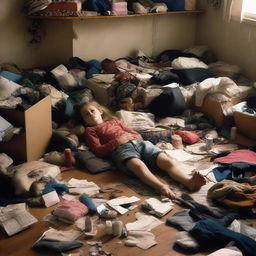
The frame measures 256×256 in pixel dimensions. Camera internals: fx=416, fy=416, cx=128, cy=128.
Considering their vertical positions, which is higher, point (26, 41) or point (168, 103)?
point (26, 41)

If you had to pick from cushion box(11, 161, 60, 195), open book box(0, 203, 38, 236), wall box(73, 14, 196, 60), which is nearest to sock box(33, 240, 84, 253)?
open book box(0, 203, 38, 236)

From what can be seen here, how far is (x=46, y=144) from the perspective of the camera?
332 centimetres

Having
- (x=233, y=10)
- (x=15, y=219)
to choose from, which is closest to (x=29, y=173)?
(x=15, y=219)

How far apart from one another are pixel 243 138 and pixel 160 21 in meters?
1.94

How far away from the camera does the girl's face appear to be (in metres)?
3.43

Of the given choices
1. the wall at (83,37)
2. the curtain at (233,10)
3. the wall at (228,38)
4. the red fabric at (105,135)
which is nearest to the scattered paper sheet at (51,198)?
the red fabric at (105,135)

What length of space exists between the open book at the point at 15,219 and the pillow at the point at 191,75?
2.25 meters

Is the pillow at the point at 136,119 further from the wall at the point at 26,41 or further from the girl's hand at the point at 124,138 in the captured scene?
the wall at the point at 26,41

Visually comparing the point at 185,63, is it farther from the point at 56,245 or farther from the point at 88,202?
the point at 56,245

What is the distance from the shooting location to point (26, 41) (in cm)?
423

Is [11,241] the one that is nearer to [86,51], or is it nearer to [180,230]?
[180,230]

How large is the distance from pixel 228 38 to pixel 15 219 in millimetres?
3311

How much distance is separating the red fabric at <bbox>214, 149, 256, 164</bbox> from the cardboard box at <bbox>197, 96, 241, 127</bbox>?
0.59 meters

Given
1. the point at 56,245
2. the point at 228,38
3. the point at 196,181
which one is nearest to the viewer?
the point at 56,245
